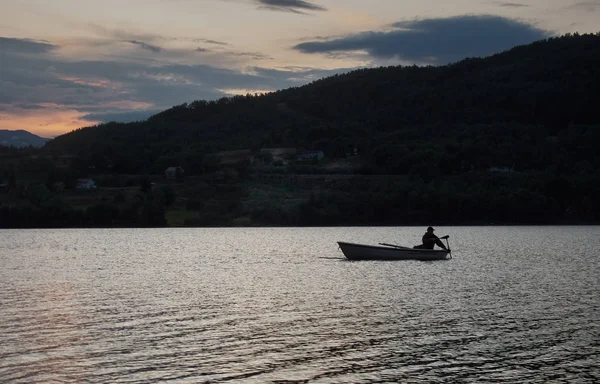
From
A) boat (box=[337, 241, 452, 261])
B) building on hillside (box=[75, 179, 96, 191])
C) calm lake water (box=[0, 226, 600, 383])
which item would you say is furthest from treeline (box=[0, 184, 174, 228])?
boat (box=[337, 241, 452, 261])

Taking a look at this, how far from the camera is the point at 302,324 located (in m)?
35.9

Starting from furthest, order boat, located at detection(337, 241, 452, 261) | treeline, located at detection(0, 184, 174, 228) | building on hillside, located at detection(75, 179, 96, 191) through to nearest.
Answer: building on hillside, located at detection(75, 179, 96, 191) → treeline, located at detection(0, 184, 174, 228) → boat, located at detection(337, 241, 452, 261)

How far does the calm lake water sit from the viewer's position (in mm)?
25906

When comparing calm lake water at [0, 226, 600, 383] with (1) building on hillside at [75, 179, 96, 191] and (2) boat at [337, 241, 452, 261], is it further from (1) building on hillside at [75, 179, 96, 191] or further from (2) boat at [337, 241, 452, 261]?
(1) building on hillside at [75, 179, 96, 191]

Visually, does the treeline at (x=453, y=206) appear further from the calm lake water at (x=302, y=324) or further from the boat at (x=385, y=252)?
the calm lake water at (x=302, y=324)

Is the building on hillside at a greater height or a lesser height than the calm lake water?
greater

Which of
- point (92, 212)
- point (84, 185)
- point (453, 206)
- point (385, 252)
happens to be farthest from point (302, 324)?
point (84, 185)

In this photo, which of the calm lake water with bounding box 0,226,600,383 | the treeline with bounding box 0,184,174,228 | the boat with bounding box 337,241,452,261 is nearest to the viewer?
the calm lake water with bounding box 0,226,600,383

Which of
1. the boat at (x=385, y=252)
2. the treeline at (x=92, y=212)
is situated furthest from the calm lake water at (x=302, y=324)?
the treeline at (x=92, y=212)

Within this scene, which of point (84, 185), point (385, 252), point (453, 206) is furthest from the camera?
point (84, 185)

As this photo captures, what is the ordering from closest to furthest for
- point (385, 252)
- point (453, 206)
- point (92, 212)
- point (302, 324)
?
point (302, 324)
point (385, 252)
point (92, 212)
point (453, 206)

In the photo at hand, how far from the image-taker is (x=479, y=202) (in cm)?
18212

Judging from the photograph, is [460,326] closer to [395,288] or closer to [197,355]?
[197,355]

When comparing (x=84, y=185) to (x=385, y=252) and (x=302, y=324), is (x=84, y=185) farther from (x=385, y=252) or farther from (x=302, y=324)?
(x=302, y=324)
